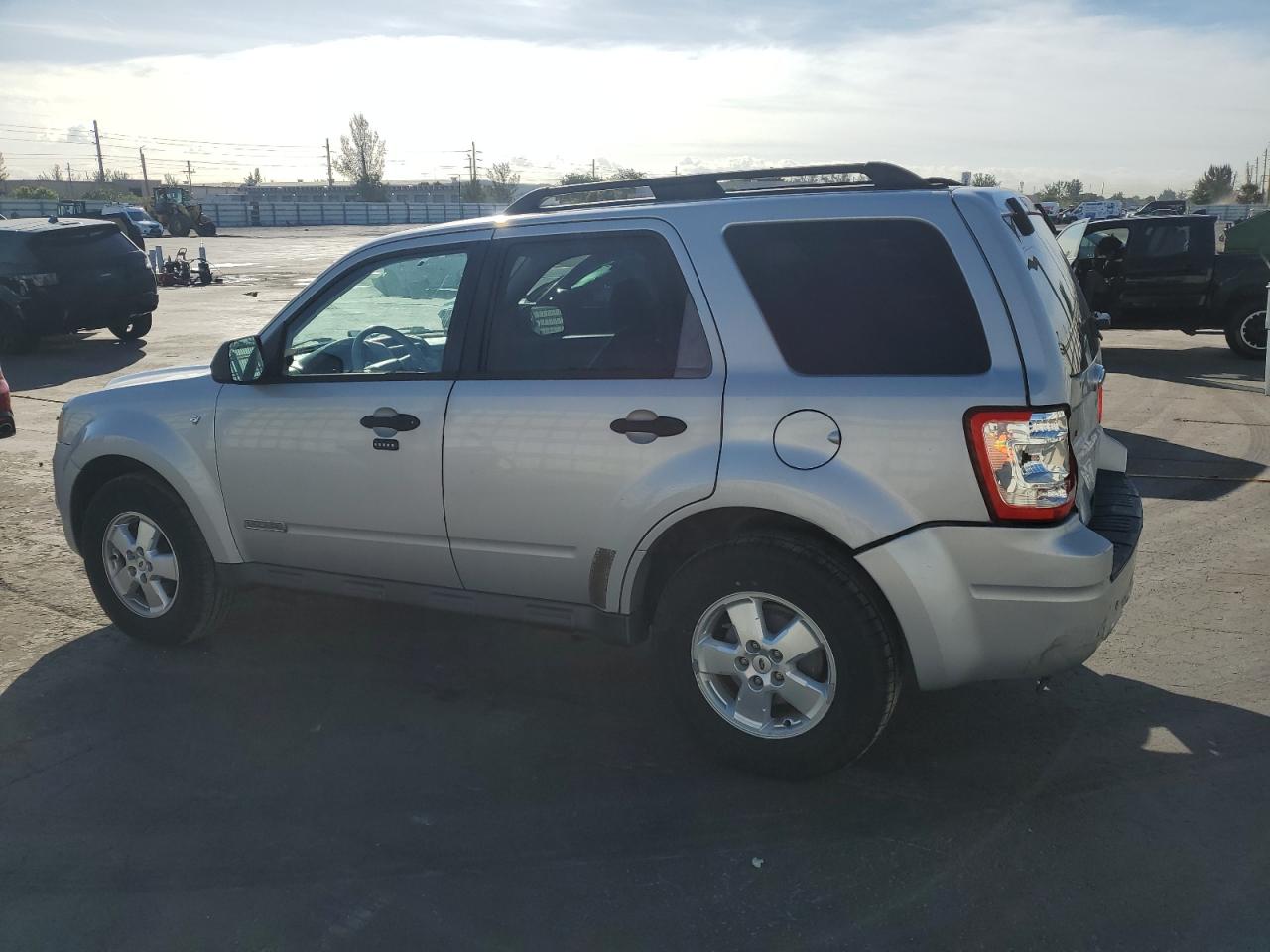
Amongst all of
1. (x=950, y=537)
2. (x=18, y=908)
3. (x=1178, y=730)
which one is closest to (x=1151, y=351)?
(x=1178, y=730)

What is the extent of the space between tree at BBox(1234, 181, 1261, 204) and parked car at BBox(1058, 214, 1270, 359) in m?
70.5

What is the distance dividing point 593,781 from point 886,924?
119 cm

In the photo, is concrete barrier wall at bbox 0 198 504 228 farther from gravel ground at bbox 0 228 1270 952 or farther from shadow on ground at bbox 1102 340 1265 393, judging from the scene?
gravel ground at bbox 0 228 1270 952

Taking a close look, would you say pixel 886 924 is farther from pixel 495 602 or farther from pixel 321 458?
pixel 321 458

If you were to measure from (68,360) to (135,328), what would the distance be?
2019 millimetres

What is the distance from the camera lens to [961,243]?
3.53 meters

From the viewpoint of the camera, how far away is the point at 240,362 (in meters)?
4.77

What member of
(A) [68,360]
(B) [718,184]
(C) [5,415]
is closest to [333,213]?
(A) [68,360]

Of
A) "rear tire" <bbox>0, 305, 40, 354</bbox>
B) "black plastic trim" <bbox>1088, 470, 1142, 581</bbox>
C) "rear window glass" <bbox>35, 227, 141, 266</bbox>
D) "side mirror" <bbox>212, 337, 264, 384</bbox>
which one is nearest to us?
"black plastic trim" <bbox>1088, 470, 1142, 581</bbox>

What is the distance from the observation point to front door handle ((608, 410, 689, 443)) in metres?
3.81

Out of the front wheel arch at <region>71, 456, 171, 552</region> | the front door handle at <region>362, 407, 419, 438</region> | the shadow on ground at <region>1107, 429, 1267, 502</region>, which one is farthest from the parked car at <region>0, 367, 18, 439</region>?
the shadow on ground at <region>1107, 429, 1267, 502</region>

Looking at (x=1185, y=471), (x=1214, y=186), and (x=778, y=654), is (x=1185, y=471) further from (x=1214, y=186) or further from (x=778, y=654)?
(x=1214, y=186)

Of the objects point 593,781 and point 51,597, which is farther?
point 51,597

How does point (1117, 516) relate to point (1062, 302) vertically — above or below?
below
